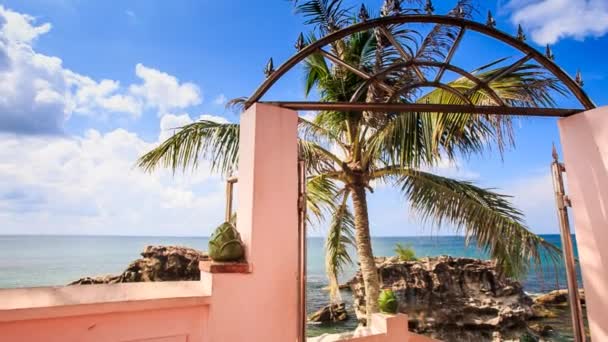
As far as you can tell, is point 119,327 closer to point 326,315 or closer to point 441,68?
point 441,68

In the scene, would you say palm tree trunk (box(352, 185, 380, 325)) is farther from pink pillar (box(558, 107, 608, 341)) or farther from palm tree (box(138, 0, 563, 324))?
pink pillar (box(558, 107, 608, 341))

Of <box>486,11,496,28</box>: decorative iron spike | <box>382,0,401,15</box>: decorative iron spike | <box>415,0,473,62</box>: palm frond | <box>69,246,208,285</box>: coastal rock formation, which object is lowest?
<box>69,246,208,285</box>: coastal rock formation

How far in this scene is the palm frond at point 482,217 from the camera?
11.0 feet

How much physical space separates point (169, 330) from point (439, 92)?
11.6 feet

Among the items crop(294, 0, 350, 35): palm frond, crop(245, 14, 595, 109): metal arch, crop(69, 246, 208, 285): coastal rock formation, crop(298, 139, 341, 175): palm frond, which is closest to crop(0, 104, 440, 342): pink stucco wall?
crop(245, 14, 595, 109): metal arch

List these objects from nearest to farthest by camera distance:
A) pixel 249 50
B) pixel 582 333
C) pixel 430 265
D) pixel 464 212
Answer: pixel 582 333
pixel 464 212
pixel 249 50
pixel 430 265

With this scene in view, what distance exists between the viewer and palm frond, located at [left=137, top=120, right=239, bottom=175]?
296cm

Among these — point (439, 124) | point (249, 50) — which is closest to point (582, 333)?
point (439, 124)

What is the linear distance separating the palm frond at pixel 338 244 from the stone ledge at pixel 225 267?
2.92m

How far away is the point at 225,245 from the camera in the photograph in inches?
64.5

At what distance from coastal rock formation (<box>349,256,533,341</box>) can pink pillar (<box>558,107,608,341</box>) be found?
9303mm

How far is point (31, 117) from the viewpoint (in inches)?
233

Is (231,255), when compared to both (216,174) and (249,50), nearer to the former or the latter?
(216,174)

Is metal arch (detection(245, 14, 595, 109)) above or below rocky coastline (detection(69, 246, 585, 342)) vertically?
above
